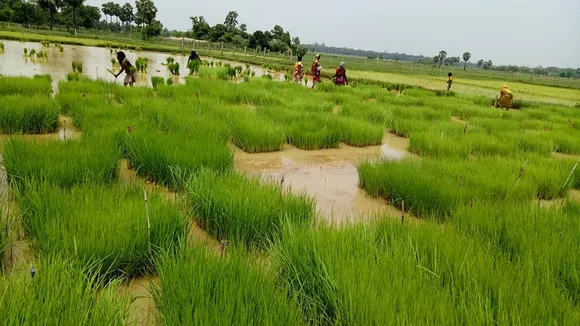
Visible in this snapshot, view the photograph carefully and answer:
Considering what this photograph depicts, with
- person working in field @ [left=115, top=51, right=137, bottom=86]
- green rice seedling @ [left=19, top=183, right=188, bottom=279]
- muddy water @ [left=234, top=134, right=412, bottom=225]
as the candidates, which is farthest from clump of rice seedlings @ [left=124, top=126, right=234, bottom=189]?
person working in field @ [left=115, top=51, right=137, bottom=86]

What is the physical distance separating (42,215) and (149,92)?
5.87 meters

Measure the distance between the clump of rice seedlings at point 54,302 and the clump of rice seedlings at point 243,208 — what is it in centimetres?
98

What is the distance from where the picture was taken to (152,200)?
260 cm

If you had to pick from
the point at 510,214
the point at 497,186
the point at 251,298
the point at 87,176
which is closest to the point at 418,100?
the point at 497,186

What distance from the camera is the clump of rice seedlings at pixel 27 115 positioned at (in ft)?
15.9

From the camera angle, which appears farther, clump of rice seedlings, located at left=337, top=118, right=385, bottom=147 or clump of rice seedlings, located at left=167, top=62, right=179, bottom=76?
clump of rice seedlings, located at left=167, top=62, right=179, bottom=76

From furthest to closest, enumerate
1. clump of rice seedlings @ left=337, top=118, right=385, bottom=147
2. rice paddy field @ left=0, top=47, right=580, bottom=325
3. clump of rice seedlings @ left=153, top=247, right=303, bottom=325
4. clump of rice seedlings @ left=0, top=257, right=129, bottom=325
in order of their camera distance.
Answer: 1. clump of rice seedlings @ left=337, top=118, right=385, bottom=147
2. rice paddy field @ left=0, top=47, right=580, bottom=325
3. clump of rice seedlings @ left=153, top=247, right=303, bottom=325
4. clump of rice seedlings @ left=0, top=257, right=129, bottom=325

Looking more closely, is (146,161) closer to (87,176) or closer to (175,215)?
(87,176)

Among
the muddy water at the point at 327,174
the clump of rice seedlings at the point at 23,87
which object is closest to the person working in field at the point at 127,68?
the clump of rice seedlings at the point at 23,87

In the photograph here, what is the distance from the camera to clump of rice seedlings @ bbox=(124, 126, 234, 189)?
3.56 m

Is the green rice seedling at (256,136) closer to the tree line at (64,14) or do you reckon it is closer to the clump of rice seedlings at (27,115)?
the clump of rice seedlings at (27,115)

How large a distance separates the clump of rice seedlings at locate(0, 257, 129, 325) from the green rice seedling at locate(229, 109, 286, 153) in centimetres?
371

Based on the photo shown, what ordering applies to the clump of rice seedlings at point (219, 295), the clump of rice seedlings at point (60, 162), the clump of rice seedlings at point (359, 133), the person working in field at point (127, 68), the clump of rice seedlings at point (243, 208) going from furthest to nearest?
the person working in field at point (127, 68)
the clump of rice seedlings at point (359, 133)
the clump of rice seedlings at point (60, 162)
the clump of rice seedlings at point (243, 208)
the clump of rice seedlings at point (219, 295)

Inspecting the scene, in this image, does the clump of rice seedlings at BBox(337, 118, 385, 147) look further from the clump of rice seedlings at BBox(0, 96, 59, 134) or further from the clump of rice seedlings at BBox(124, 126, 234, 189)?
the clump of rice seedlings at BBox(0, 96, 59, 134)
